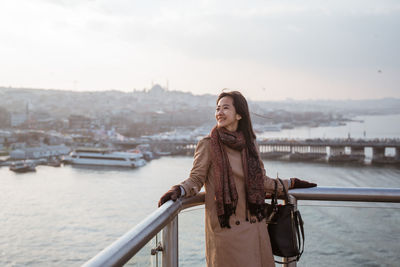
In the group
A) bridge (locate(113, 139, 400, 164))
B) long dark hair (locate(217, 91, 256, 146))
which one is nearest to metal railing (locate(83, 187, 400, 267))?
long dark hair (locate(217, 91, 256, 146))

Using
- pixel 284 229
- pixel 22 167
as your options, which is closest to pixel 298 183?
pixel 284 229

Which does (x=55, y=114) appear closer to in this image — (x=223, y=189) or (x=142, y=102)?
(x=142, y=102)

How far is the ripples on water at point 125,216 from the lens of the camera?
3.13 feet

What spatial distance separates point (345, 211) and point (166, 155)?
2596cm

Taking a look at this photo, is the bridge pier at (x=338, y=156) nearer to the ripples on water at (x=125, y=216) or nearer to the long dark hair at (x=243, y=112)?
the ripples on water at (x=125, y=216)

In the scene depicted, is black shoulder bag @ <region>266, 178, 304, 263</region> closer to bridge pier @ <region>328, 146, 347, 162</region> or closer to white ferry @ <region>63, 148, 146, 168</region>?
white ferry @ <region>63, 148, 146, 168</region>

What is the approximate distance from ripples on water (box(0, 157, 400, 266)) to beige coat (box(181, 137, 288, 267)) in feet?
0.22

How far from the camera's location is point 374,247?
963 millimetres

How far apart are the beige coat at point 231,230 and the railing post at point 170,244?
0.08 meters

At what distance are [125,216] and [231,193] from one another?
11.4m

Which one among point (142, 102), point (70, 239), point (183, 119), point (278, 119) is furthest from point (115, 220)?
point (142, 102)

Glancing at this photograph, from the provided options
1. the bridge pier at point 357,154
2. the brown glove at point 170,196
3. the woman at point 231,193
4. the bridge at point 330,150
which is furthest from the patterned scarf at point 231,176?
the bridge pier at point 357,154

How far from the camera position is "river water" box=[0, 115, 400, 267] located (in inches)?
37.5

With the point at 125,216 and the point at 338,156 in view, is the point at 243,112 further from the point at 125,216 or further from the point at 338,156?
the point at 338,156
